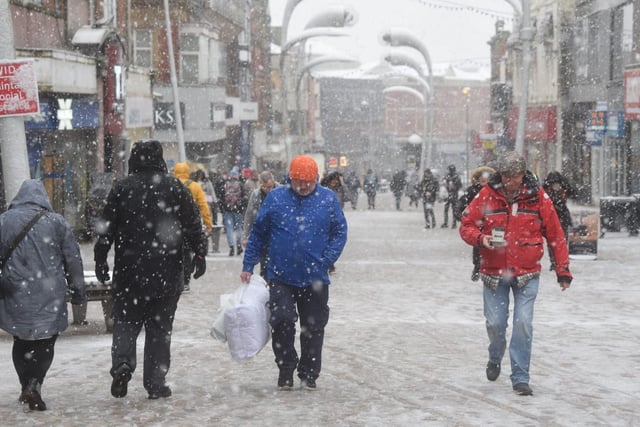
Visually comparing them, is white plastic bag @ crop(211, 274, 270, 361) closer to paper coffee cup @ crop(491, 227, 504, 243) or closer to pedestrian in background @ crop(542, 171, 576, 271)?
paper coffee cup @ crop(491, 227, 504, 243)

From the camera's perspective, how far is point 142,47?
149ft

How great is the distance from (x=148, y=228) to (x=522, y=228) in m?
2.56

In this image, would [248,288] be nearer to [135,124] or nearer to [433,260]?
[433,260]

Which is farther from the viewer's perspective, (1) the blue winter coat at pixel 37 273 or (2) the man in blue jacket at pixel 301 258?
(2) the man in blue jacket at pixel 301 258

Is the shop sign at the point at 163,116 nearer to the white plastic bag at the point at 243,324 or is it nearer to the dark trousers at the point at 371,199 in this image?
the dark trousers at the point at 371,199

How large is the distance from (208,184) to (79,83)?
375 cm

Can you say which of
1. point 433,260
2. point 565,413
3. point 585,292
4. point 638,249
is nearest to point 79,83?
point 433,260

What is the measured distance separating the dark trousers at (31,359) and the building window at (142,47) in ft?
123

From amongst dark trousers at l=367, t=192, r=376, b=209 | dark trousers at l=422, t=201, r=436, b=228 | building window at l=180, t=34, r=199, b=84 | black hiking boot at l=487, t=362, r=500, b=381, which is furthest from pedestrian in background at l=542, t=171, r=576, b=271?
dark trousers at l=367, t=192, r=376, b=209

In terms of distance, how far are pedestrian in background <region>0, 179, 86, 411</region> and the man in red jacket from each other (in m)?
2.73

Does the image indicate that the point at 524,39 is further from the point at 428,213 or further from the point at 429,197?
the point at 428,213

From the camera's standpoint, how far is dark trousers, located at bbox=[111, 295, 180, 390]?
856 centimetres

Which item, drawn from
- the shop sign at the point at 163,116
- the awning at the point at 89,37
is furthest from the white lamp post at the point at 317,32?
the awning at the point at 89,37

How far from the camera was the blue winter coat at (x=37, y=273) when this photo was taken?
27.4 feet
